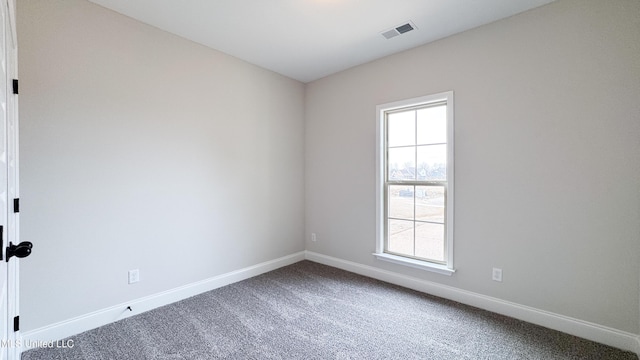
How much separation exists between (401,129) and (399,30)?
1069mm

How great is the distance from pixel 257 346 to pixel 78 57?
272 cm

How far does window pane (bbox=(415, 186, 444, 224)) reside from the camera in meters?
2.97

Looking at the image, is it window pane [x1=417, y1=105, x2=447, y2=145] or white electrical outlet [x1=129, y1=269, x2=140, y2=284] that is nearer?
white electrical outlet [x1=129, y1=269, x2=140, y2=284]

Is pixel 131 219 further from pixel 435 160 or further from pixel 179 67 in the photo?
pixel 435 160

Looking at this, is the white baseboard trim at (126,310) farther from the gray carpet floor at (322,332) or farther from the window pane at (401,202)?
the window pane at (401,202)

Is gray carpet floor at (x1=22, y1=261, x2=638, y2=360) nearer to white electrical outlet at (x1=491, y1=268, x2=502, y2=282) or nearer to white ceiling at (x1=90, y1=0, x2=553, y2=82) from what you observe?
white electrical outlet at (x1=491, y1=268, x2=502, y2=282)

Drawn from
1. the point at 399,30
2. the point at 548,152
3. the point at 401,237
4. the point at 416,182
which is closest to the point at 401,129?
the point at 416,182

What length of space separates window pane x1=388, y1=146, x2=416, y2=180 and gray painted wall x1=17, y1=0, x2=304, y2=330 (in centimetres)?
167

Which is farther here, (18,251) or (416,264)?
(416,264)

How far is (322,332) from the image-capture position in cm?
226

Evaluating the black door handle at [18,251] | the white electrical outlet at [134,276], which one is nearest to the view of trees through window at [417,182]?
the white electrical outlet at [134,276]

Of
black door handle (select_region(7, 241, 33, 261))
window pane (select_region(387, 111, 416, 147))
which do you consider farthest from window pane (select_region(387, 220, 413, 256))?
black door handle (select_region(7, 241, 33, 261))

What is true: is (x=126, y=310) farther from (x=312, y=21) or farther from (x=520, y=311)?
(x=520, y=311)

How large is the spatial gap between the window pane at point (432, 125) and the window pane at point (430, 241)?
94 cm
